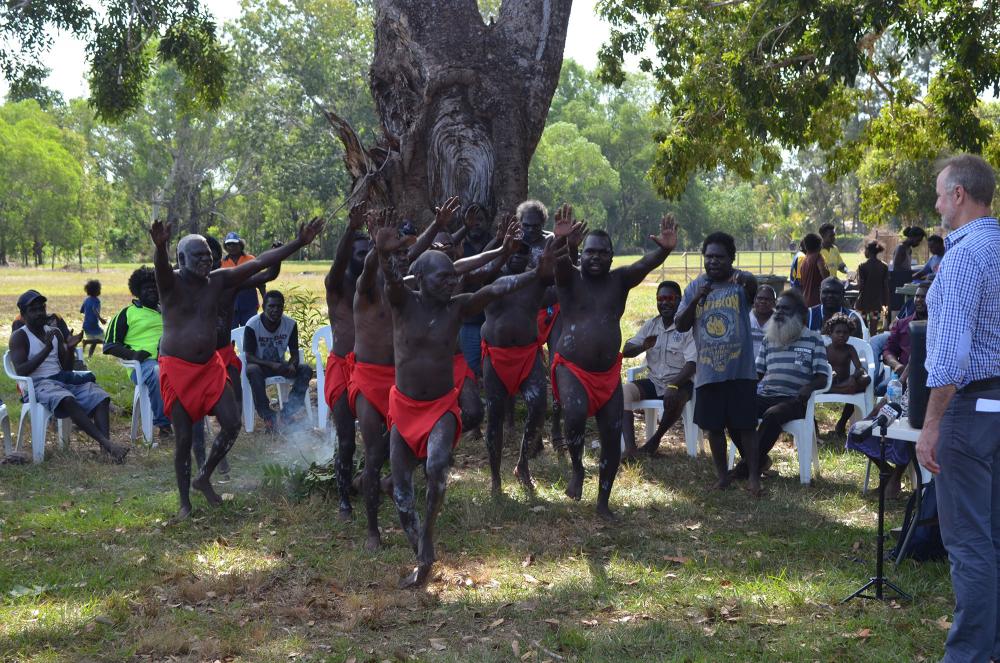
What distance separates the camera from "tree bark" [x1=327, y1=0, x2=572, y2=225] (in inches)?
425

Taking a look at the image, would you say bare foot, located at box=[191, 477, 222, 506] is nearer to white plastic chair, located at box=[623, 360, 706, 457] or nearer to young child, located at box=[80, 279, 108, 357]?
white plastic chair, located at box=[623, 360, 706, 457]

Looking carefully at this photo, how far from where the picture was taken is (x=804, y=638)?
5.01 metres

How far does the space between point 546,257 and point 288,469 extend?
133 inches

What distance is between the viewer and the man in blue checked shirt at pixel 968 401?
4.13 meters

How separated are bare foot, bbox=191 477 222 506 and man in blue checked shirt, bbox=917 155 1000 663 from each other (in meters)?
5.16

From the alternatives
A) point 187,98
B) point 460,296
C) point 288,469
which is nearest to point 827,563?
point 460,296

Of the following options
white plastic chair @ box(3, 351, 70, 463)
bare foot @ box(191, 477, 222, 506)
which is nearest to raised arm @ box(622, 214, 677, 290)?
bare foot @ box(191, 477, 222, 506)

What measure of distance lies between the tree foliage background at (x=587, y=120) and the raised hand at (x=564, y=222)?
2871mm

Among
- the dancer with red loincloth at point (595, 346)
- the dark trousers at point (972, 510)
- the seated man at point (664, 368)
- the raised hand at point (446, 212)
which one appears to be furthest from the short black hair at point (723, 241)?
the dark trousers at point (972, 510)

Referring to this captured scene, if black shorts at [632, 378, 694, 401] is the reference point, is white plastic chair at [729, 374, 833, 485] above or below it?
below

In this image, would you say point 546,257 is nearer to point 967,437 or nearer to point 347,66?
point 967,437

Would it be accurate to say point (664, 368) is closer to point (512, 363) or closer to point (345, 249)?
point (512, 363)

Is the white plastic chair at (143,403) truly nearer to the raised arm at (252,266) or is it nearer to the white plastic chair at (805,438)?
the raised arm at (252,266)

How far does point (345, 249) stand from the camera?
272 inches
